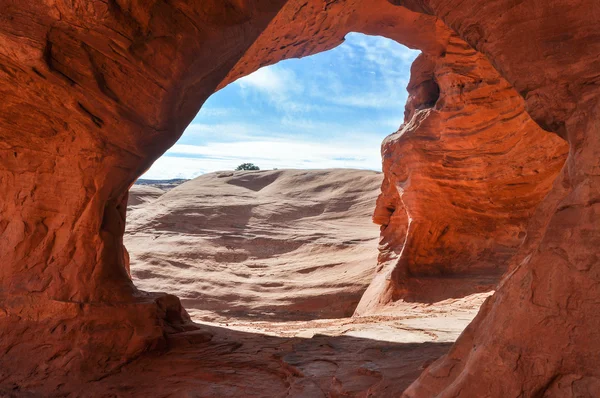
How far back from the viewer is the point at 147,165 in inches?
210

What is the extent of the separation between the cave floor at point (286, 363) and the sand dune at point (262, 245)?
5389 millimetres

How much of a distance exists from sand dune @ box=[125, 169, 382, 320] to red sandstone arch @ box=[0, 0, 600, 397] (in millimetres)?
5978

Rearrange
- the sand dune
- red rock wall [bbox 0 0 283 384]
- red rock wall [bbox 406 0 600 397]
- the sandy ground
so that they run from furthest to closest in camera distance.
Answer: the sand dune
red rock wall [bbox 0 0 283 384]
the sandy ground
red rock wall [bbox 406 0 600 397]

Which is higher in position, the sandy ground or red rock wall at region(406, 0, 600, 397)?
red rock wall at region(406, 0, 600, 397)

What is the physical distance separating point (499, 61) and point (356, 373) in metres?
2.74

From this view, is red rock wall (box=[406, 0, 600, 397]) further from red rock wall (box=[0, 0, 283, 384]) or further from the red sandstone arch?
red rock wall (box=[0, 0, 283, 384])

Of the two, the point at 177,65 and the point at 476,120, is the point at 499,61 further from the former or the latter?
the point at 476,120

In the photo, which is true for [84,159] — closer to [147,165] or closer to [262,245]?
[147,165]

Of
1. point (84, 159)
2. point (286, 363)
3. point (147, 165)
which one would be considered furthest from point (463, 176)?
point (84, 159)

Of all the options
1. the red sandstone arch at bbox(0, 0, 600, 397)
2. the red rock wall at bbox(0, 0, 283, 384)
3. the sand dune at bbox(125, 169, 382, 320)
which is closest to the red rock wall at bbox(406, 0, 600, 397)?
the red sandstone arch at bbox(0, 0, 600, 397)

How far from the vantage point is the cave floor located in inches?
144

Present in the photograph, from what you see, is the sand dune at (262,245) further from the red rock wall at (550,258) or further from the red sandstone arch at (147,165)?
the red rock wall at (550,258)

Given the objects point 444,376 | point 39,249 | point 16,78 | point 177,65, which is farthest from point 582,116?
point 39,249

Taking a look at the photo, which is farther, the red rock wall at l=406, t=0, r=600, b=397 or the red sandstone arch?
the red sandstone arch
